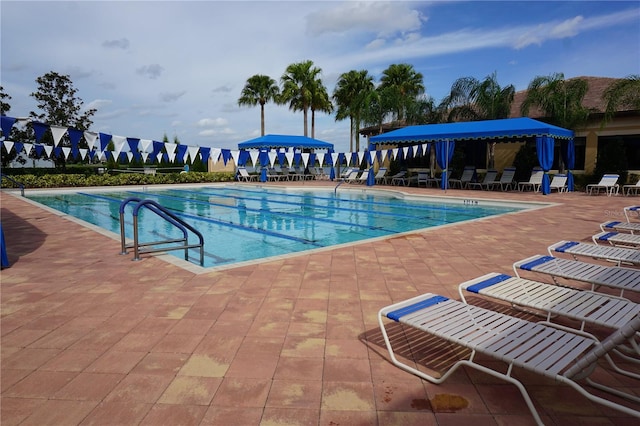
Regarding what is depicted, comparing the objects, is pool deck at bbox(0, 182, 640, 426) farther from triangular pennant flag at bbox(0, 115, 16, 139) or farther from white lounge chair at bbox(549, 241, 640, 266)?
triangular pennant flag at bbox(0, 115, 16, 139)

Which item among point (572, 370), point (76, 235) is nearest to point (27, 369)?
point (572, 370)

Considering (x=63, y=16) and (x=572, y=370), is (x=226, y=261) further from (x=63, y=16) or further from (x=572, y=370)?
(x=63, y=16)

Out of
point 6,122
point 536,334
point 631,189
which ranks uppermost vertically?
point 6,122

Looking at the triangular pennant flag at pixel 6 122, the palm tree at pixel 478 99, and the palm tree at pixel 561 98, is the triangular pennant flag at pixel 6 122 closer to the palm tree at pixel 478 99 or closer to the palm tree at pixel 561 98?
the palm tree at pixel 561 98

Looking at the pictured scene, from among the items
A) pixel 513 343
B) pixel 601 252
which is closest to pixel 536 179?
pixel 601 252

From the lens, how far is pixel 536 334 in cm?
257

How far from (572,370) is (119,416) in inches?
95.2

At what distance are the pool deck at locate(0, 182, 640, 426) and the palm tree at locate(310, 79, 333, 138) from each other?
92.1 ft

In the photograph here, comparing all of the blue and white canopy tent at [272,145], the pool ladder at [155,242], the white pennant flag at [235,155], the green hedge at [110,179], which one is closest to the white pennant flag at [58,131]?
the pool ladder at [155,242]

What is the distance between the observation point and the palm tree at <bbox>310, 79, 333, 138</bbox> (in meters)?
32.0

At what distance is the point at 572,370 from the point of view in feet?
6.73

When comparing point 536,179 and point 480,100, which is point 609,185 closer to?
point 536,179

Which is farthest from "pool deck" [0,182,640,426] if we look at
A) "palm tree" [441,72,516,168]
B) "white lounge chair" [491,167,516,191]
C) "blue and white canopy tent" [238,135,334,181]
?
"blue and white canopy tent" [238,135,334,181]

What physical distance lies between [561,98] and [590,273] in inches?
641
